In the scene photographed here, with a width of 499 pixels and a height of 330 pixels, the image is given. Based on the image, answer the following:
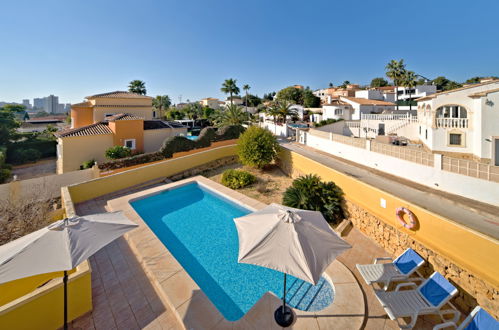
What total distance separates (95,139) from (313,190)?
23237 mm

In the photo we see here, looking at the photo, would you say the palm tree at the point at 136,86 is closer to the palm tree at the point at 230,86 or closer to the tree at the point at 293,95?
the palm tree at the point at 230,86

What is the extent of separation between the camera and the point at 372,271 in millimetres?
7184

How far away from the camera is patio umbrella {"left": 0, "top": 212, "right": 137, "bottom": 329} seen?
435 cm

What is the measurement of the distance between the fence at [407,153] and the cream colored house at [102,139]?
2400 cm

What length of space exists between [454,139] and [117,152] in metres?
31.2

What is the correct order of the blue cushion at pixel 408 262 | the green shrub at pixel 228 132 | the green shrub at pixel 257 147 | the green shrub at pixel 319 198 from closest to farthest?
1. the blue cushion at pixel 408 262
2. the green shrub at pixel 319 198
3. the green shrub at pixel 257 147
4. the green shrub at pixel 228 132

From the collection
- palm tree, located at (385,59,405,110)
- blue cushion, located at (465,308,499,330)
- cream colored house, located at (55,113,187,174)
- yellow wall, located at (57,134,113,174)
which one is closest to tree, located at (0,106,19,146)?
cream colored house, located at (55,113,187,174)

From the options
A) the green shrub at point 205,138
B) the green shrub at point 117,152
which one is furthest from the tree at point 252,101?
the green shrub at point 117,152

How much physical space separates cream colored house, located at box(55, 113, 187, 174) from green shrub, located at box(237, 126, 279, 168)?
14.0 metres

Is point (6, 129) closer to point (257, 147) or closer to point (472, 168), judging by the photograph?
point (257, 147)

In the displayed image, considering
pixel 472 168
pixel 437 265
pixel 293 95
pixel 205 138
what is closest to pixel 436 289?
pixel 437 265

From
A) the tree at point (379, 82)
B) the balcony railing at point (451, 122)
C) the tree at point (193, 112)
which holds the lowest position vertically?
the balcony railing at point (451, 122)

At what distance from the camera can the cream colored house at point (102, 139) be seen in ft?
75.2

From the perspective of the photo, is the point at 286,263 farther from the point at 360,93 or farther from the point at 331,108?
the point at 360,93
